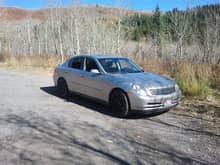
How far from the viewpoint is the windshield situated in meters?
8.22

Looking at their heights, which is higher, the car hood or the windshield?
the windshield

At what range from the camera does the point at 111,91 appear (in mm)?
7578

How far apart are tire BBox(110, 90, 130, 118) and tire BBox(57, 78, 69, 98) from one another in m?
2.74

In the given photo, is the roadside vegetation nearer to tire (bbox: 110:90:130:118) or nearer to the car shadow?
the car shadow

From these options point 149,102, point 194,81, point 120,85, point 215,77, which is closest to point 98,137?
point 149,102

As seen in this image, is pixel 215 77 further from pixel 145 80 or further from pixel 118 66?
pixel 145 80

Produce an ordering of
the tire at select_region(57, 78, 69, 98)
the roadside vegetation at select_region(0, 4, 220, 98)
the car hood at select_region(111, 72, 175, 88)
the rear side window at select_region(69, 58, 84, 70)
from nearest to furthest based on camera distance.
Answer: the car hood at select_region(111, 72, 175, 88)
the rear side window at select_region(69, 58, 84, 70)
the tire at select_region(57, 78, 69, 98)
the roadside vegetation at select_region(0, 4, 220, 98)

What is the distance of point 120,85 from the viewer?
286 inches

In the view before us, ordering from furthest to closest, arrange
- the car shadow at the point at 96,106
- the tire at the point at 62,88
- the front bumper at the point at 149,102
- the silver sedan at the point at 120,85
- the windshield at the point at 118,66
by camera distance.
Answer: the tire at the point at 62,88 < the windshield at the point at 118,66 < the car shadow at the point at 96,106 < the silver sedan at the point at 120,85 < the front bumper at the point at 149,102

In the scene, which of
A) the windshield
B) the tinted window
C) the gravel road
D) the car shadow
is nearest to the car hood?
the windshield

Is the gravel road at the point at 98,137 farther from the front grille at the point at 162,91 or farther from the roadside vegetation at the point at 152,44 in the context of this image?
the roadside vegetation at the point at 152,44

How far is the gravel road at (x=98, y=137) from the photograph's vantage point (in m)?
4.60

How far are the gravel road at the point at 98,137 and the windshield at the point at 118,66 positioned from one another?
119cm

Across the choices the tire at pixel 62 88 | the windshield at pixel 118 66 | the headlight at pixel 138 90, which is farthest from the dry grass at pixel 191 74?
the tire at pixel 62 88
